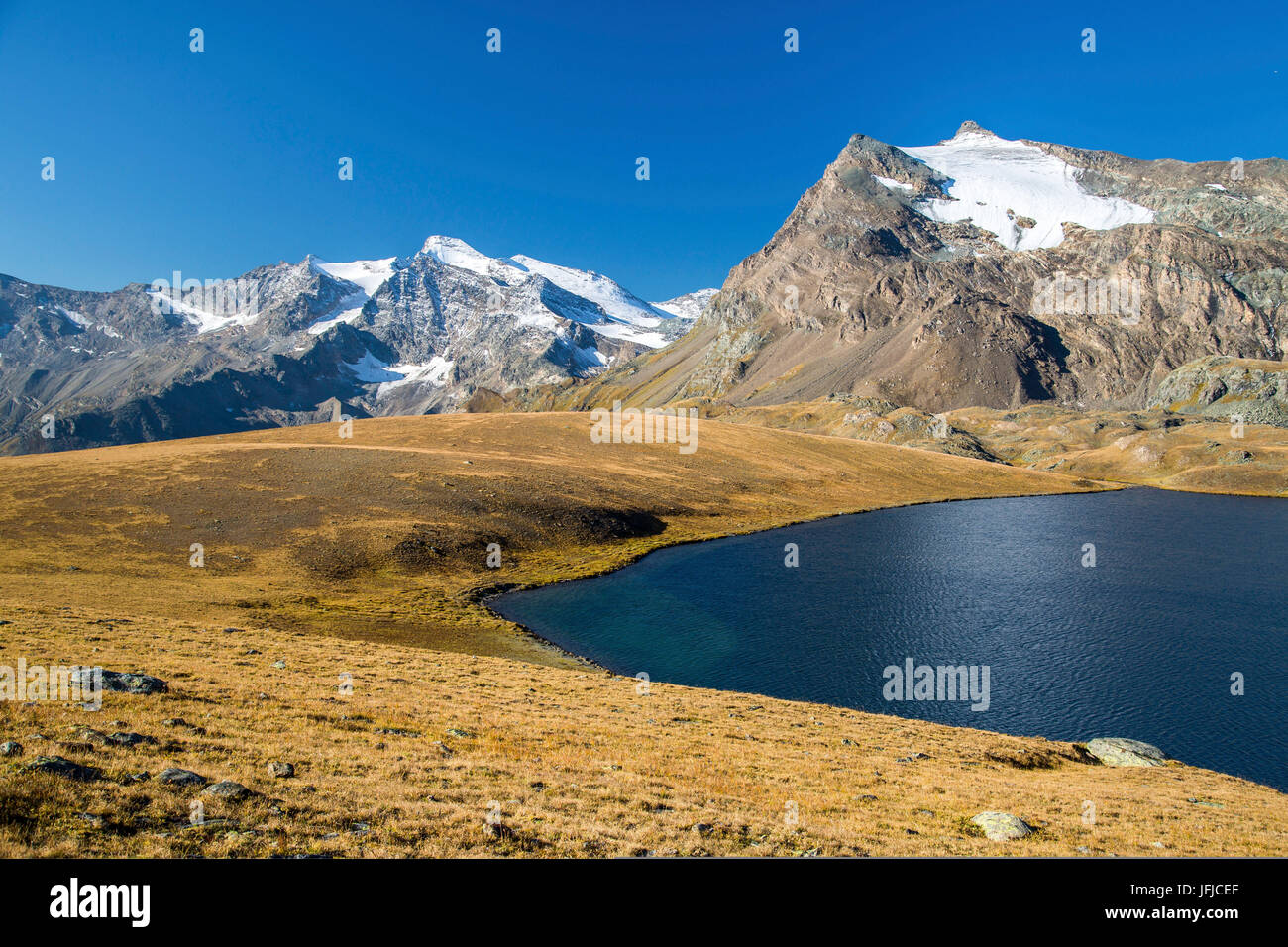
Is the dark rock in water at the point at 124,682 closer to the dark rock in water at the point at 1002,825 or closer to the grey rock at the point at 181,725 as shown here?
the grey rock at the point at 181,725

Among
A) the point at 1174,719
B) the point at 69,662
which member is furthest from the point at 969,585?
the point at 69,662

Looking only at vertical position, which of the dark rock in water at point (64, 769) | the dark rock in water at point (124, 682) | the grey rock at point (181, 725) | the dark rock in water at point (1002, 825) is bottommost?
the dark rock in water at point (1002, 825)

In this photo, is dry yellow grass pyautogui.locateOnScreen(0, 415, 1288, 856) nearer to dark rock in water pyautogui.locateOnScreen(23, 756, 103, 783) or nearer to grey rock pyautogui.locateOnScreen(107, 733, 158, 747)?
dark rock in water pyautogui.locateOnScreen(23, 756, 103, 783)

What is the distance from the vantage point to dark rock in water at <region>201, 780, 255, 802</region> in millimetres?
14883

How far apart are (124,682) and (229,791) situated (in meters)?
12.1

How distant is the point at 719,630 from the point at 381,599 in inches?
1243

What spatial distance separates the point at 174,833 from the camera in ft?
42.4

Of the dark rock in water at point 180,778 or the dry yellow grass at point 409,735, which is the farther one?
the dark rock in water at point 180,778

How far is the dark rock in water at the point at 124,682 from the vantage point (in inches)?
882

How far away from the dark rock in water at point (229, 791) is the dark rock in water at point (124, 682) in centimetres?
1061

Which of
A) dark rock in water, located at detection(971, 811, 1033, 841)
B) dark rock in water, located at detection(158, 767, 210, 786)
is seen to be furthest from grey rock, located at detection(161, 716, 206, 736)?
dark rock in water, located at detection(971, 811, 1033, 841)

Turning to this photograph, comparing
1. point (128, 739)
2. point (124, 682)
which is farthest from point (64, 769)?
point (124, 682)

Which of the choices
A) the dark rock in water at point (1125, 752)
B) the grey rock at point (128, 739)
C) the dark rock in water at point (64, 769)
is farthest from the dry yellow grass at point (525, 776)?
the dark rock in water at point (1125, 752)
